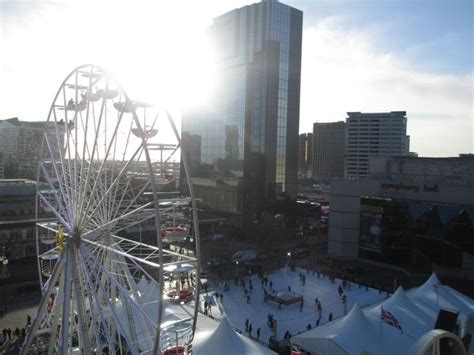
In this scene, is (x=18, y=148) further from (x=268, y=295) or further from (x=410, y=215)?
(x=268, y=295)

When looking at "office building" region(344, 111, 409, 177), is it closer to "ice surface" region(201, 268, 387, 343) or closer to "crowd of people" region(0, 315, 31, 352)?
"ice surface" region(201, 268, 387, 343)

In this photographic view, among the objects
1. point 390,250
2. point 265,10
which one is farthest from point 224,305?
point 265,10

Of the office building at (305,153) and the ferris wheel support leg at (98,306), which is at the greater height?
the office building at (305,153)

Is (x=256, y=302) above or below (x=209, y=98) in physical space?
below

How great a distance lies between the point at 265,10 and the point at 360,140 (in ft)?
301

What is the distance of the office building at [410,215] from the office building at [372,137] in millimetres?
97409

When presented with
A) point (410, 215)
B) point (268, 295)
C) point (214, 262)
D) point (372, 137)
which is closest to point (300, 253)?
point (214, 262)

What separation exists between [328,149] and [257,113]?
388ft

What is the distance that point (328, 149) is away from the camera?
559ft

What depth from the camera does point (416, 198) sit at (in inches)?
1543

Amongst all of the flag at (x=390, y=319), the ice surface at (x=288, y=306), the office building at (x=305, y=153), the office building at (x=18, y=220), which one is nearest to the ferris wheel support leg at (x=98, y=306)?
the ice surface at (x=288, y=306)

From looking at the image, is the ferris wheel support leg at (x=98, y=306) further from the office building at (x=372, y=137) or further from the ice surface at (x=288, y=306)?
the office building at (x=372, y=137)

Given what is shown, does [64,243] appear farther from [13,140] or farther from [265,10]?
[13,140]

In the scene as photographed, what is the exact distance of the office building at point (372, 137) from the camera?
453 feet
